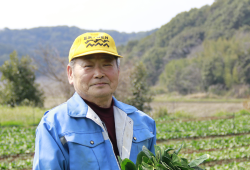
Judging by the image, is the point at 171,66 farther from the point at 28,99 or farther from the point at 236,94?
the point at 28,99

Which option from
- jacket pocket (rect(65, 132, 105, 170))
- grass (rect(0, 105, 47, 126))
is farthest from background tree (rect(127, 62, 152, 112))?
jacket pocket (rect(65, 132, 105, 170))

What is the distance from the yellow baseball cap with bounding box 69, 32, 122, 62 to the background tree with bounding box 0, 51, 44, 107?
17440 millimetres

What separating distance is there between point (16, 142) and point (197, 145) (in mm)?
6803

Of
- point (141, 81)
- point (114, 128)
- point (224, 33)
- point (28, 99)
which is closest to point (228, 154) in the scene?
point (114, 128)

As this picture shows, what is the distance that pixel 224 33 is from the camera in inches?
2265

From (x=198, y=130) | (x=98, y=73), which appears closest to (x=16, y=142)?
(x=198, y=130)

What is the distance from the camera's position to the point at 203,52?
166ft

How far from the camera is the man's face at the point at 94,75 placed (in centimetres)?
179

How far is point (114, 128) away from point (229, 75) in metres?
40.1

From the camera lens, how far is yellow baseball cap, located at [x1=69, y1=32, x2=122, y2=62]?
1.72 meters

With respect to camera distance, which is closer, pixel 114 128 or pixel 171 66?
pixel 114 128

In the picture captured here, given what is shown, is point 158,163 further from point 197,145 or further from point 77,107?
point 197,145

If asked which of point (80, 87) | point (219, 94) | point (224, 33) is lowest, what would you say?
point (219, 94)

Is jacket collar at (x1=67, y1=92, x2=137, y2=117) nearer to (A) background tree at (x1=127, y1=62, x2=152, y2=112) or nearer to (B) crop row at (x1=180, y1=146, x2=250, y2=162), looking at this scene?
(B) crop row at (x1=180, y1=146, x2=250, y2=162)
